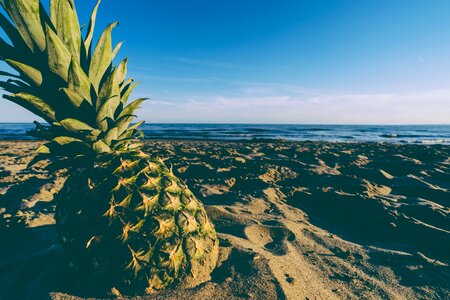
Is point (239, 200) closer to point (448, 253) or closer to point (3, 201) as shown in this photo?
point (448, 253)

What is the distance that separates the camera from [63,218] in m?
2.18

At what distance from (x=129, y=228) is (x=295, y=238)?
231 centimetres

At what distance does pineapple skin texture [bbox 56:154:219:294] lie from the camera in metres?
2.04

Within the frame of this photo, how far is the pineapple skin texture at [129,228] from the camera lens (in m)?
2.04

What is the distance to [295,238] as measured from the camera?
135 inches

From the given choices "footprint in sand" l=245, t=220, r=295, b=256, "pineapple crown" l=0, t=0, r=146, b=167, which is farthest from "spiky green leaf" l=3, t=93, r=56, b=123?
"footprint in sand" l=245, t=220, r=295, b=256

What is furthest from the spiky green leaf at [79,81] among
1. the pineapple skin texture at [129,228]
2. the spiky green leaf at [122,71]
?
the pineapple skin texture at [129,228]

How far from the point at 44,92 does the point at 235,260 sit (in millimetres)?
2466

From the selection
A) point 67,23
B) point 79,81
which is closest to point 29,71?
point 79,81

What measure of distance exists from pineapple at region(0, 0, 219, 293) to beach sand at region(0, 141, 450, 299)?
1.11 ft

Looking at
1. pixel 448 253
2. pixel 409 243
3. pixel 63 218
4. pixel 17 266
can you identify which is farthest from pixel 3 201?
pixel 448 253

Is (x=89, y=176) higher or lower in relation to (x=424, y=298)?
higher

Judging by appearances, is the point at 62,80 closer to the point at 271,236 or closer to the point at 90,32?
the point at 90,32

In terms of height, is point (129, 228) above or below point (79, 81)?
below
